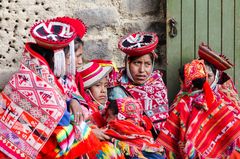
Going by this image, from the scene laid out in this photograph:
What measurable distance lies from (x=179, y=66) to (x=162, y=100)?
521 mm

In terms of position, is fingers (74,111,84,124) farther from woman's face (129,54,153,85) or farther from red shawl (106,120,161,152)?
woman's face (129,54,153,85)

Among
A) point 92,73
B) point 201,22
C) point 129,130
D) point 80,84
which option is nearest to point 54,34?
point 80,84

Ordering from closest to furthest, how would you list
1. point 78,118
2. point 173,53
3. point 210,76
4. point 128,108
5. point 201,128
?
point 78,118
point 128,108
point 201,128
point 210,76
point 173,53

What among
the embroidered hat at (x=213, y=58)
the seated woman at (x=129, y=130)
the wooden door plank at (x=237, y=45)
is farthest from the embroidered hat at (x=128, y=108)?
the wooden door plank at (x=237, y=45)

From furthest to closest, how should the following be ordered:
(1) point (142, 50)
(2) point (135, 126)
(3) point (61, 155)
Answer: (1) point (142, 50) < (2) point (135, 126) < (3) point (61, 155)

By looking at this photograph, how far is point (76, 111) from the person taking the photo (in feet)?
15.2

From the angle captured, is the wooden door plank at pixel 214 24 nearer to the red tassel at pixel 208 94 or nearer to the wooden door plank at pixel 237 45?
the wooden door plank at pixel 237 45

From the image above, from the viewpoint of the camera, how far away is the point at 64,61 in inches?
185

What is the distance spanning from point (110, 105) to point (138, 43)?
680 millimetres

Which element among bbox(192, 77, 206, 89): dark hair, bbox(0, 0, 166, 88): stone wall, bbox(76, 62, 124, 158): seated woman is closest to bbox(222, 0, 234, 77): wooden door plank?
bbox(0, 0, 166, 88): stone wall

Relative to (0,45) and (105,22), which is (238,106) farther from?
(0,45)

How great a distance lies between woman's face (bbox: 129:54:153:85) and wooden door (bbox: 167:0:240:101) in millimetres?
442

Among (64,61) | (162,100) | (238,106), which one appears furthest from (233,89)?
(64,61)

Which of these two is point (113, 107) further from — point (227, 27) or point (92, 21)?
point (227, 27)
